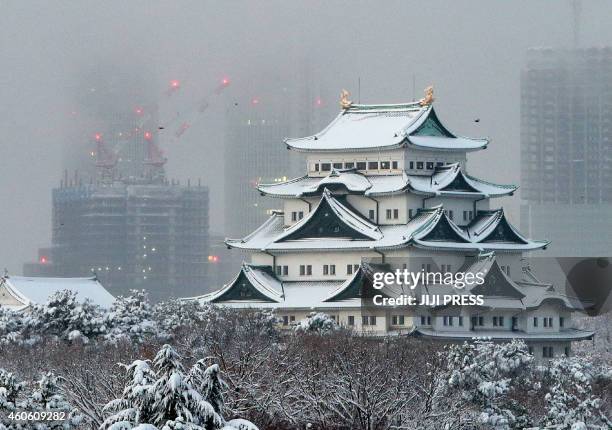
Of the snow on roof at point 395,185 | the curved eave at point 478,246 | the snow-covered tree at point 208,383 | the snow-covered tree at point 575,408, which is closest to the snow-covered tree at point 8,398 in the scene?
the snow-covered tree at point 208,383

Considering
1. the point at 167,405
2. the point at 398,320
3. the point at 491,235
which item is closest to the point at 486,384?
the point at 398,320

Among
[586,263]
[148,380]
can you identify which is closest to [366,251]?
[586,263]

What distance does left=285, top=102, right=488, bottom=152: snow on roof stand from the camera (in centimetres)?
10950

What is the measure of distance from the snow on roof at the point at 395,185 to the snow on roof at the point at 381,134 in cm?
154

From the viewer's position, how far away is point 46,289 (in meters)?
123

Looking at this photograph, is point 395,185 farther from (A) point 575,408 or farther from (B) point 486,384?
(A) point 575,408

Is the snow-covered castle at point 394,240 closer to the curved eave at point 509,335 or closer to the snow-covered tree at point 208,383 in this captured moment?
the curved eave at point 509,335

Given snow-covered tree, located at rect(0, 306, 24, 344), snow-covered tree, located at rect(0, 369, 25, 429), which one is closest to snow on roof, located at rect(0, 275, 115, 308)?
snow-covered tree, located at rect(0, 306, 24, 344)

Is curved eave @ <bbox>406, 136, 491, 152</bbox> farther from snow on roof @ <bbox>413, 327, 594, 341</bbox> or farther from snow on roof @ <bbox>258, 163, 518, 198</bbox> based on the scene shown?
snow on roof @ <bbox>413, 327, 594, 341</bbox>

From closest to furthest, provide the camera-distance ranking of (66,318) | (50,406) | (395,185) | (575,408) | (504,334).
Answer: (50,406) → (575,408) → (66,318) → (504,334) → (395,185)

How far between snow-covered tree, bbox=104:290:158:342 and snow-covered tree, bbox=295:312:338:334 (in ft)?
22.2

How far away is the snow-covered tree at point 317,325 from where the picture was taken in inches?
3647

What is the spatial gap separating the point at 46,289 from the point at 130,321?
33.6 meters

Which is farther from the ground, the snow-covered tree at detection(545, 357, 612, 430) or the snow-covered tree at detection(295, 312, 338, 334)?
the snow-covered tree at detection(295, 312, 338, 334)
